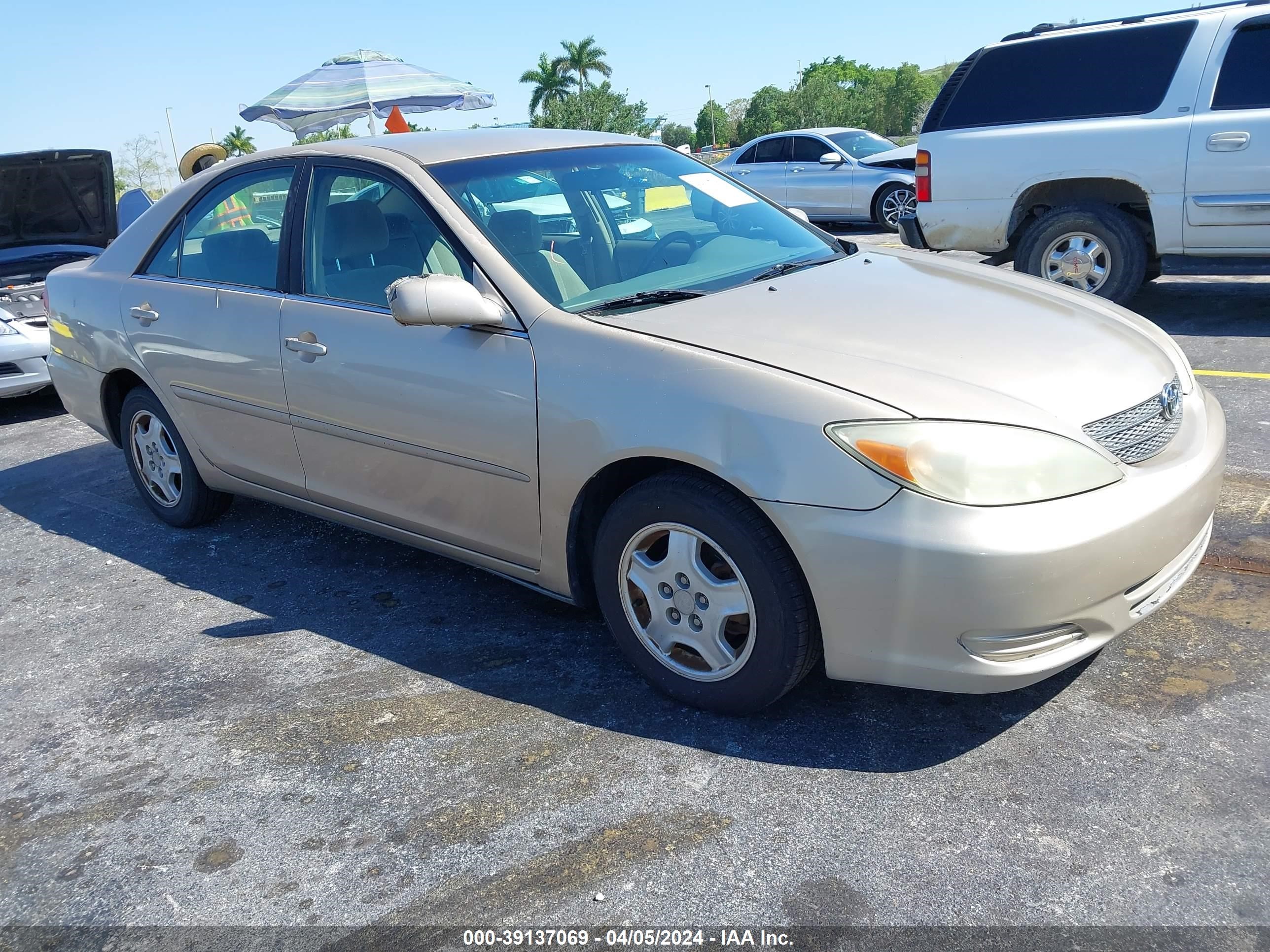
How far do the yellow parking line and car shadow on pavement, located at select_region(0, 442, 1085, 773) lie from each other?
11.3 ft

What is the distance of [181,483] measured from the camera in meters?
4.74

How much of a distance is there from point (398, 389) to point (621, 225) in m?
0.99

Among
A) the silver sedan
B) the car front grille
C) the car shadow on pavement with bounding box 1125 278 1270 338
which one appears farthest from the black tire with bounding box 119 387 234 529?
the silver sedan

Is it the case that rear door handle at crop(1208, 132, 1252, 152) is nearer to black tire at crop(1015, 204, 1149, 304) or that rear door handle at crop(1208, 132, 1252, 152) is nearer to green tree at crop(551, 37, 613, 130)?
black tire at crop(1015, 204, 1149, 304)

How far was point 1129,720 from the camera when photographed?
2.83 meters

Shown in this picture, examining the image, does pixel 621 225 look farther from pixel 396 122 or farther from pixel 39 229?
pixel 396 122

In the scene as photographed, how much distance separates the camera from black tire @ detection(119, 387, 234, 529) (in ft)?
15.2

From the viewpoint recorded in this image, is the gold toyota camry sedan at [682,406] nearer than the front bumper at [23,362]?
Yes

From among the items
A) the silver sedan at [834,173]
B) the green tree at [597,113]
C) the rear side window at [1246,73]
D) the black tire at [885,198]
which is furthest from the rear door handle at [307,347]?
the green tree at [597,113]

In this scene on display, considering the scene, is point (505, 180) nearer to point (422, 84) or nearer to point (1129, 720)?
point (1129, 720)

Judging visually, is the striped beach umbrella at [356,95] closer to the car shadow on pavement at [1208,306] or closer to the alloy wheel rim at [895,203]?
the alloy wheel rim at [895,203]

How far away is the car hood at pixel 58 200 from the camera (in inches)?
306

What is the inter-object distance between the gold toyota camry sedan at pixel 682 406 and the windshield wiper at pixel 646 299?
0.04 ft

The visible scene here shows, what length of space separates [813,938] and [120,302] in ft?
12.9
